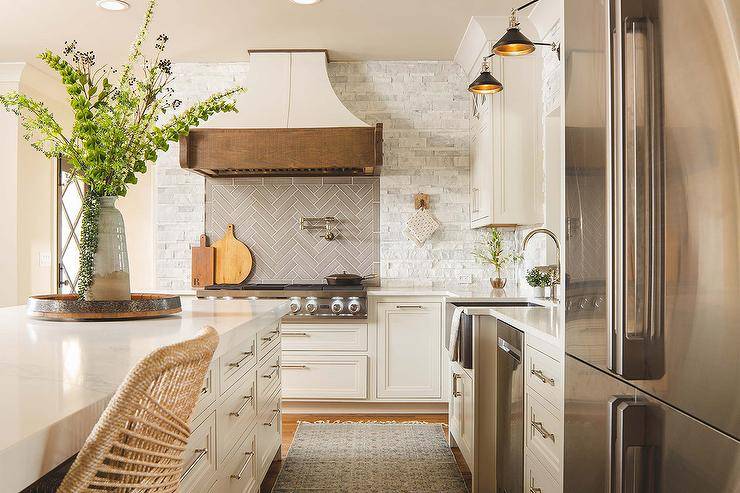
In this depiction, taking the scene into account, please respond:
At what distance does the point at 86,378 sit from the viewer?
109 cm

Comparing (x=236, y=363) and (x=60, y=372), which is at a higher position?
(x=60, y=372)

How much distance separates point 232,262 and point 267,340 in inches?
90.0

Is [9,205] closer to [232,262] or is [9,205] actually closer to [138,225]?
[232,262]

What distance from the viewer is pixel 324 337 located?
4527 mm

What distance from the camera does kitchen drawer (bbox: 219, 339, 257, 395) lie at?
2024 mm

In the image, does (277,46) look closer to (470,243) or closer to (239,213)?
(239,213)

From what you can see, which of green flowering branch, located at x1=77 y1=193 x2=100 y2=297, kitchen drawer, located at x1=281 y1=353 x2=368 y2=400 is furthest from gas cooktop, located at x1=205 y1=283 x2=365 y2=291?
green flowering branch, located at x1=77 y1=193 x2=100 y2=297

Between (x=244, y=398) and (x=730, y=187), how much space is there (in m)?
1.89

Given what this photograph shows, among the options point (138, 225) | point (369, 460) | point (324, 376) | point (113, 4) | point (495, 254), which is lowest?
point (369, 460)

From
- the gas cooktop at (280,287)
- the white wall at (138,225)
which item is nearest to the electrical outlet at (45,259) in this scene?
the white wall at (138,225)

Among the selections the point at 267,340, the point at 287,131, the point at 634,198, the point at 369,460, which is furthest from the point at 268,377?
the point at 287,131

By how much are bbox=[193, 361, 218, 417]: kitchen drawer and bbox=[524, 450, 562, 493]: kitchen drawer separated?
1066mm

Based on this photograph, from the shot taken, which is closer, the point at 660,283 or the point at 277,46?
the point at 660,283

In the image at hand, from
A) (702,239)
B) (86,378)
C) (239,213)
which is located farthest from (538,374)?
(239,213)
